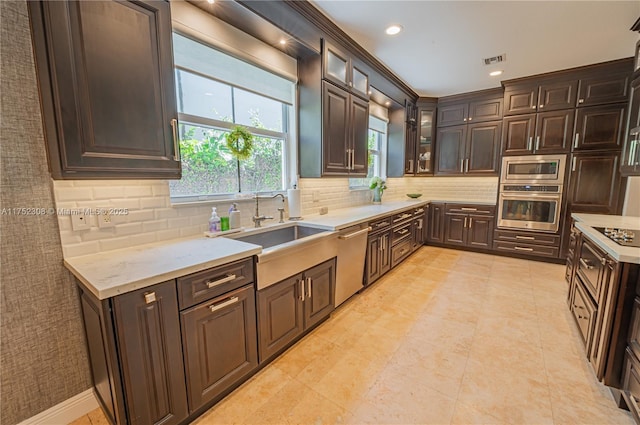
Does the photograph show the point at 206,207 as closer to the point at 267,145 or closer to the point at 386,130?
the point at 267,145

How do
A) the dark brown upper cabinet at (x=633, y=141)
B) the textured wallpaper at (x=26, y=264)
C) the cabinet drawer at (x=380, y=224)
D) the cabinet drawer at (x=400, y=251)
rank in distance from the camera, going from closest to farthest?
the textured wallpaper at (x=26, y=264), the dark brown upper cabinet at (x=633, y=141), the cabinet drawer at (x=380, y=224), the cabinet drawer at (x=400, y=251)

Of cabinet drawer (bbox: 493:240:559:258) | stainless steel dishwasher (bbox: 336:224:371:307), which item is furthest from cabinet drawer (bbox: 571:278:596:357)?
cabinet drawer (bbox: 493:240:559:258)

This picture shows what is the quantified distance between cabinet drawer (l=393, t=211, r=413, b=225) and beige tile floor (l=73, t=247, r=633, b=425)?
3.21 ft

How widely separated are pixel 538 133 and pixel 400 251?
8.89 feet

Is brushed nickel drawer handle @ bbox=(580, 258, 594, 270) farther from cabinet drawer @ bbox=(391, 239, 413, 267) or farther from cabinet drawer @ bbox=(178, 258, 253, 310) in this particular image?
cabinet drawer @ bbox=(178, 258, 253, 310)

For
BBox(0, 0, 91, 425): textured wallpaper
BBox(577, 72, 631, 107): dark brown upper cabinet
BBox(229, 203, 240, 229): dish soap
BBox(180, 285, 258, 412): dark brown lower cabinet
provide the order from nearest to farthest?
BBox(0, 0, 91, 425): textured wallpaper < BBox(180, 285, 258, 412): dark brown lower cabinet < BBox(229, 203, 240, 229): dish soap < BBox(577, 72, 631, 107): dark brown upper cabinet

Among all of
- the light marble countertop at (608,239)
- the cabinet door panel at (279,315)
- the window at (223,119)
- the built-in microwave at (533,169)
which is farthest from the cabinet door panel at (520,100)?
the cabinet door panel at (279,315)

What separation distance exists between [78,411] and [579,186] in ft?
18.7

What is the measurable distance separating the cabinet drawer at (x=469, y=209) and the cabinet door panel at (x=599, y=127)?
1343 mm

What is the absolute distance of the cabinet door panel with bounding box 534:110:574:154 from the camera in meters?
3.76

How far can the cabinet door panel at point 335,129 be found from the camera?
265 centimetres

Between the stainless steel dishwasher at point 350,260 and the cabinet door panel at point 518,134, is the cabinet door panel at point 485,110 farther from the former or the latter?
the stainless steel dishwasher at point 350,260

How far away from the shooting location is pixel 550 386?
1.72 metres

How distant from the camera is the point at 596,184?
143 inches
